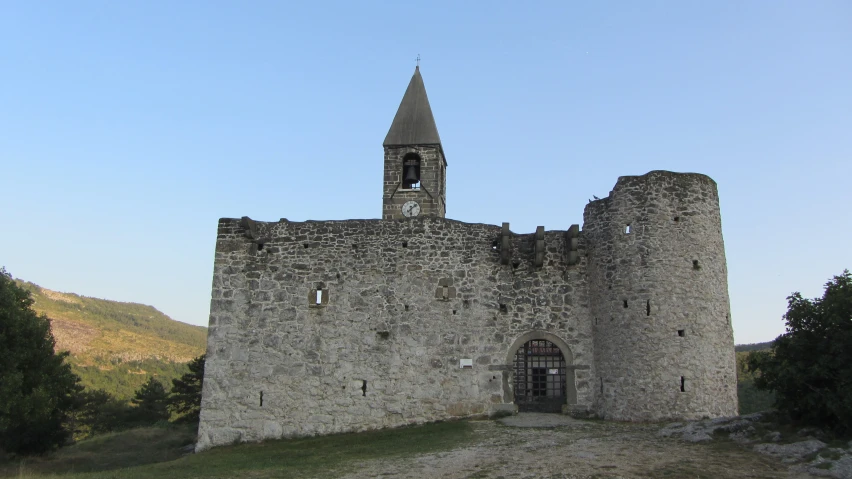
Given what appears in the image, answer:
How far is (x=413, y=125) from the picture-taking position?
89.1 feet

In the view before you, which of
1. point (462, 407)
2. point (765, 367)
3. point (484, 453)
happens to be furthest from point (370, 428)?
point (765, 367)

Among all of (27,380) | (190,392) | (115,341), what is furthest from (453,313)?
(115,341)

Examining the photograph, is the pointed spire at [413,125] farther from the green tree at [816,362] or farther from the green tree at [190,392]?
the green tree at [190,392]

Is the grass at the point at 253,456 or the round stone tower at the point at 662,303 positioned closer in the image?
the grass at the point at 253,456

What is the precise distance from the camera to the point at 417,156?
2684 cm

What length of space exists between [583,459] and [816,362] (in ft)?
17.1

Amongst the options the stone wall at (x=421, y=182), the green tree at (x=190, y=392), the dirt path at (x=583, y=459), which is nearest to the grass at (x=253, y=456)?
the dirt path at (x=583, y=459)

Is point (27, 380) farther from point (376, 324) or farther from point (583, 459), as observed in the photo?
point (583, 459)

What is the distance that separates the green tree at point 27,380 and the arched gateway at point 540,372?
1441cm

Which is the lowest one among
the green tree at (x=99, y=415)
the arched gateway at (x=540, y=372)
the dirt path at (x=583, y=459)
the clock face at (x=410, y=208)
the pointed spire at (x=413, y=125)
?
the green tree at (x=99, y=415)

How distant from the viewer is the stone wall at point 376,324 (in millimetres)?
20219

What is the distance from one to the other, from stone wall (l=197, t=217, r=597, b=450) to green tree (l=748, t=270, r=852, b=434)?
644 cm

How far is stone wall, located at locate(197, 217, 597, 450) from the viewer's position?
20219 mm

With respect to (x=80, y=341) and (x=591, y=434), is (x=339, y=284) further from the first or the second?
(x=80, y=341)
